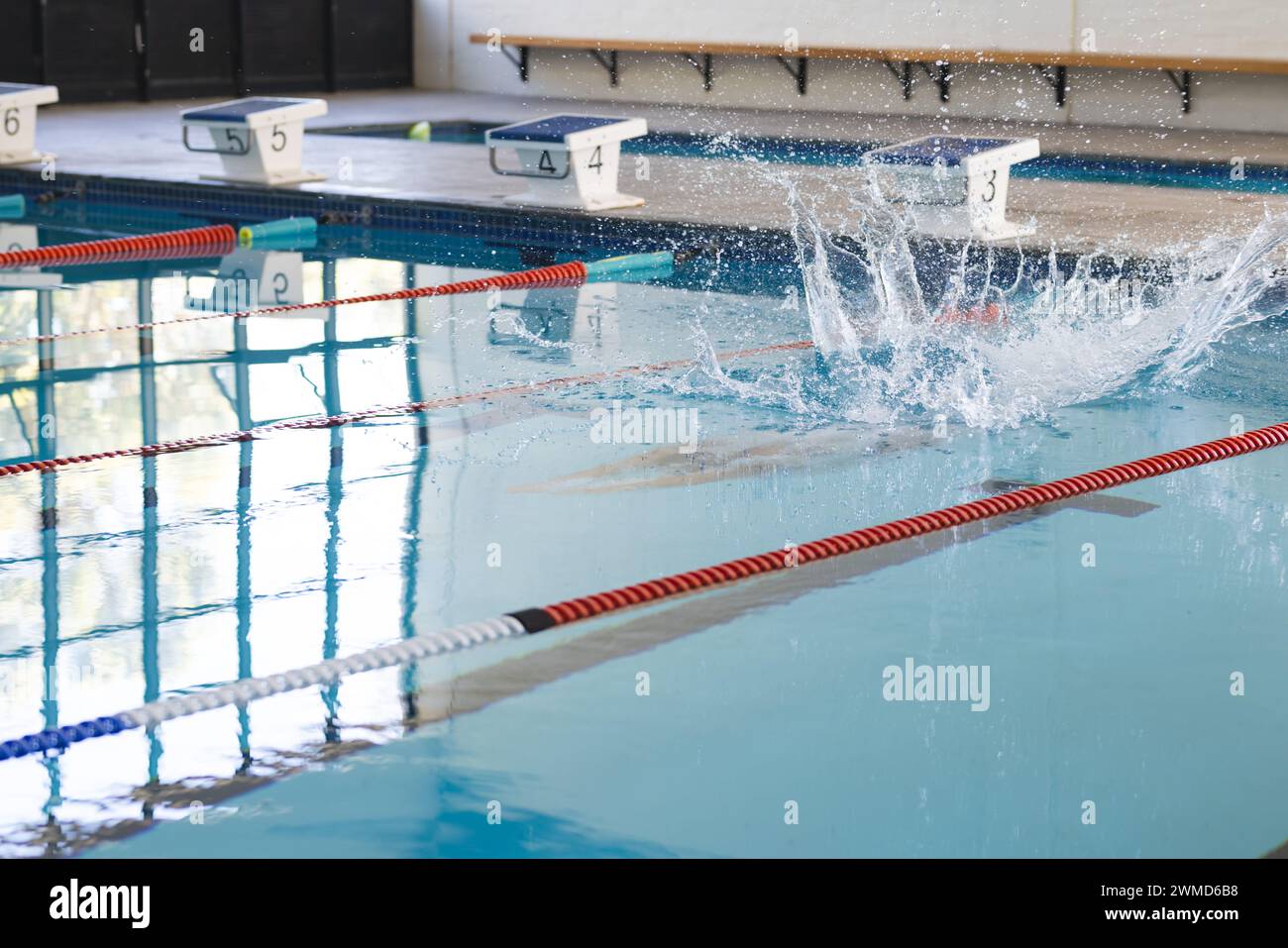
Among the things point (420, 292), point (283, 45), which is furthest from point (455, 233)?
point (283, 45)

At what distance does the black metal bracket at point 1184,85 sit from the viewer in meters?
12.1

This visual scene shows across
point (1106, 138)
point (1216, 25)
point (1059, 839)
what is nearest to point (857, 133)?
point (1106, 138)

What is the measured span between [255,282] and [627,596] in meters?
4.86

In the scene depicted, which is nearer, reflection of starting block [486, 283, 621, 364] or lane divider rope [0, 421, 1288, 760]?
lane divider rope [0, 421, 1288, 760]

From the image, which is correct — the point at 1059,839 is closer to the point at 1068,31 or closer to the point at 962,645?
the point at 962,645

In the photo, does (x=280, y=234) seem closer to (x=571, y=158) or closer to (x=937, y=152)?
(x=571, y=158)

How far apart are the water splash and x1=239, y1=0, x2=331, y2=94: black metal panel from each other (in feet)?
26.7

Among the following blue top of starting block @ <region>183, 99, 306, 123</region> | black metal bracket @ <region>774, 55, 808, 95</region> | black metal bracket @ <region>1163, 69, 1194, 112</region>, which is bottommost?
blue top of starting block @ <region>183, 99, 306, 123</region>

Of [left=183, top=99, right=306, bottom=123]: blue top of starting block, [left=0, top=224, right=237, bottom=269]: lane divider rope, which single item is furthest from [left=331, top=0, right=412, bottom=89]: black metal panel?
[left=0, top=224, right=237, bottom=269]: lane divider rope

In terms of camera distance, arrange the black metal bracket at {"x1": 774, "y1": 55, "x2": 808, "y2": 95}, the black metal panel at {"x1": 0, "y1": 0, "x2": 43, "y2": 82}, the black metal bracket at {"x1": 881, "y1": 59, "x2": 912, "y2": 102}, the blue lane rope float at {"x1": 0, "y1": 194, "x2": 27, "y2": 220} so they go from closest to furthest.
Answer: the blue lane rope float at {"x1": 0, "y1": 194, "x2": 27, "y2": 220} < the black metal bracket at {"x1": 881, "y1": 59, "x2": 912, "y2": 102} < the black metal panel at {"x1": 0, "y1": 0, "x2": 43, "y2": 82} < the black metal bracket at {"x1": 774, "y1": 55, "x2": 808, "y2": 95}

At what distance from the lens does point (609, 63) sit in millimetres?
15133

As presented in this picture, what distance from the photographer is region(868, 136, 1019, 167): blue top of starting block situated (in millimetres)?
7828

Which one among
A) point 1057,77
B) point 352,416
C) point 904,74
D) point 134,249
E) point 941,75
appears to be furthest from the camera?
point 904,74

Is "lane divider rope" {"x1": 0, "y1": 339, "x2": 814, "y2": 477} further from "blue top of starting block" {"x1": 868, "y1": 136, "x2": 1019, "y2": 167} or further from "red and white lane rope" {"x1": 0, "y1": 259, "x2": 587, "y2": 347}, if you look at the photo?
"blue top of starting block" {"x1": 868, "y1": 136, "x2": 1019, "y2": 167}
